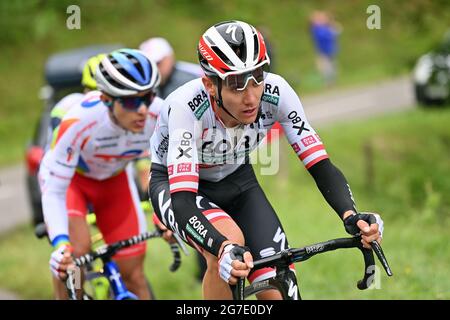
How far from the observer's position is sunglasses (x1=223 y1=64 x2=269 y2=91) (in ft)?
16.2

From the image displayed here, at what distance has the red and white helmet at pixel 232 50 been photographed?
495 cm

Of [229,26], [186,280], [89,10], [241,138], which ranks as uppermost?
[89,10]

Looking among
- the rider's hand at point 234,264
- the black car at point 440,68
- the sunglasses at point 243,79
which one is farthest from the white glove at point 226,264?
the black car at point 440,68

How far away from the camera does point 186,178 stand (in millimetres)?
5098

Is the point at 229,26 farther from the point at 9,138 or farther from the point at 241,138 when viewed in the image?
the point at 9,138

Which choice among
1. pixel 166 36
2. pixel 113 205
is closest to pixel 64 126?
pixel 113 205

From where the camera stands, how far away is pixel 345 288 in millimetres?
8094

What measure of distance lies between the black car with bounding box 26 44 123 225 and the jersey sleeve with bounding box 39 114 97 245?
18.7ft

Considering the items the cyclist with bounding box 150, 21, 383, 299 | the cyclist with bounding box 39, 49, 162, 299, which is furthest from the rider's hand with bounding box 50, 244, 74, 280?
the cyclist with bounding box 150, 21, 383, 299

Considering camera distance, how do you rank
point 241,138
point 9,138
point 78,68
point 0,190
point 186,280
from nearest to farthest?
1. point 241,138
2. point 186,280
3. point 78,68
4. point 0,190
5. point 9,138

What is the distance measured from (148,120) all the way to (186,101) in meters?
1.54

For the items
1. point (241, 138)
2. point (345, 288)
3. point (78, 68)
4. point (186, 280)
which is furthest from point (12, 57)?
point (241, 138)

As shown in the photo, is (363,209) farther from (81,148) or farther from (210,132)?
(210,132)

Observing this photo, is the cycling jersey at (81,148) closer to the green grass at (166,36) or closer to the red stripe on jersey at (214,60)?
the red stripe on jersey at (214,60)
